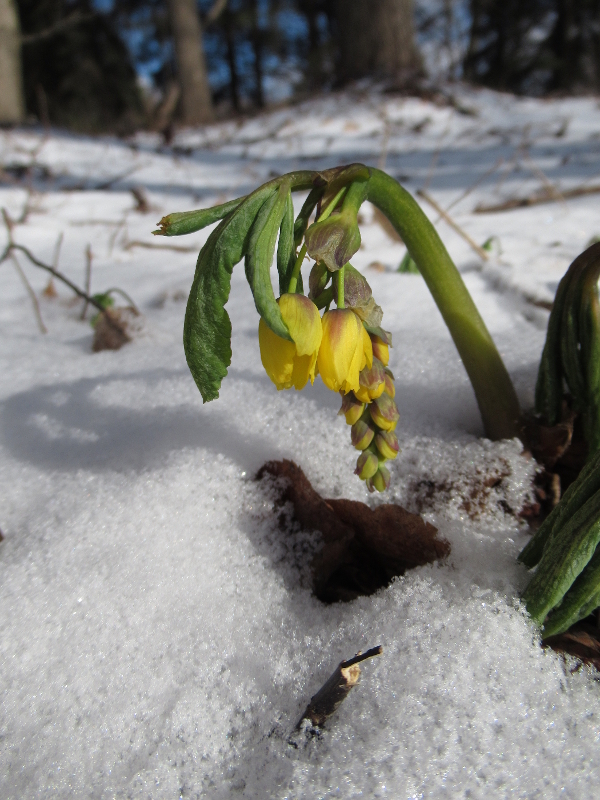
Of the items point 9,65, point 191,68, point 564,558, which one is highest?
point 191,68

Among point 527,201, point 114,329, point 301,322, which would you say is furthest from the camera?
point 527,201

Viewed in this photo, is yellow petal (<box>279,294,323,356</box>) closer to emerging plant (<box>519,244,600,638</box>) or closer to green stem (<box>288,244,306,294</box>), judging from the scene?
green stem (<box>288,244,306,294</box>)

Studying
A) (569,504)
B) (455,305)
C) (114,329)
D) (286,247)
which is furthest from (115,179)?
(569,504)

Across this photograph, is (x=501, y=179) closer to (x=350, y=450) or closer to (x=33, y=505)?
(x=350, y=450)

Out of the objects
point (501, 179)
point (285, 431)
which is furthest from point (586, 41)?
point (285, 431)

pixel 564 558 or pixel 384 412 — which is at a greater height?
pixel 384 412

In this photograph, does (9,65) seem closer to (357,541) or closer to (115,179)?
(115,179)
